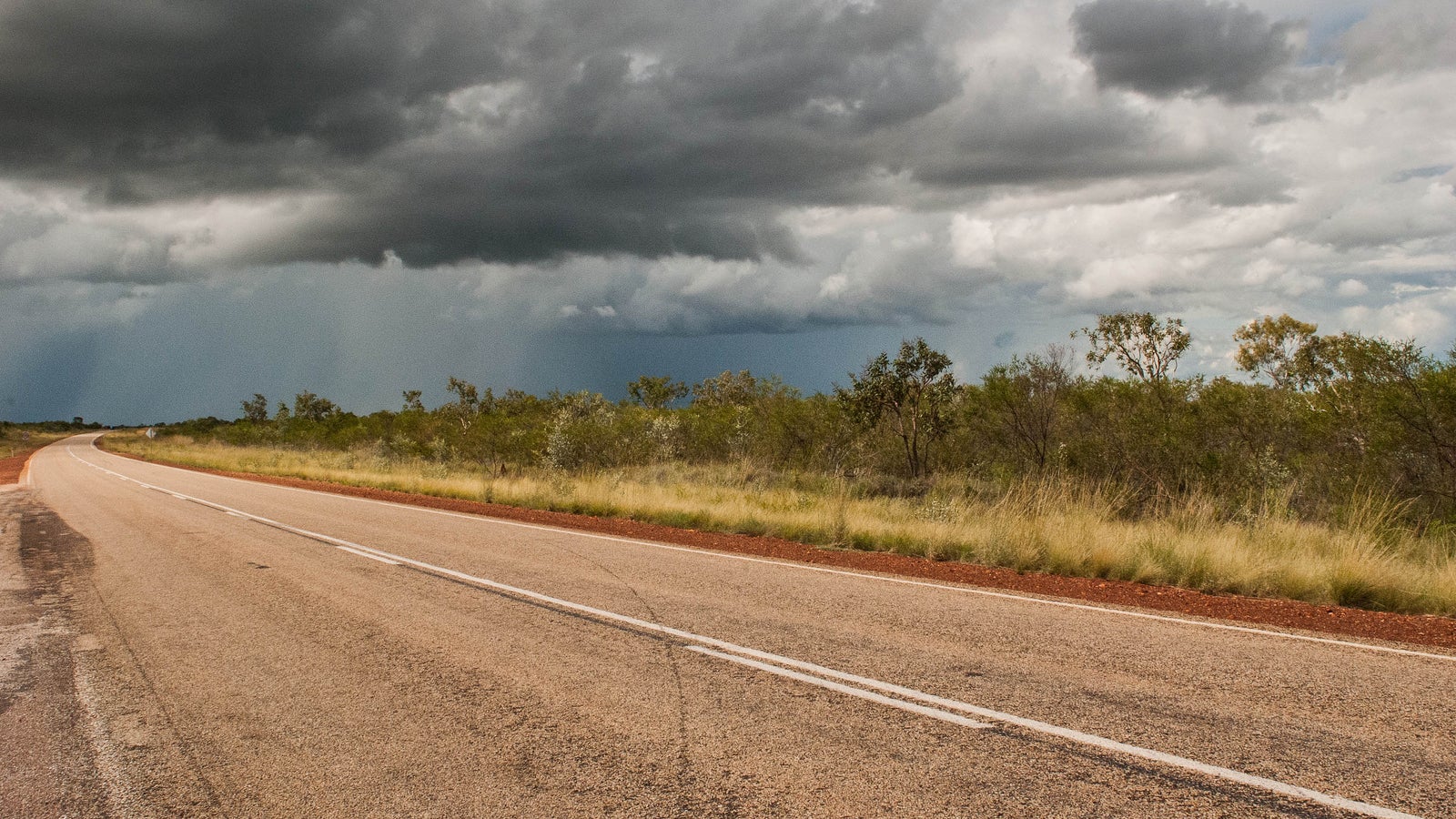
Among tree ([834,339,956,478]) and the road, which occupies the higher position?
tree ([834,339,956,478])

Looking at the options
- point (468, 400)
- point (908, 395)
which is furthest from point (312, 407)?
point (908, 395)

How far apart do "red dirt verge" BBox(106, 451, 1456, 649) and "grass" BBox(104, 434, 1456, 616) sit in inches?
12.6

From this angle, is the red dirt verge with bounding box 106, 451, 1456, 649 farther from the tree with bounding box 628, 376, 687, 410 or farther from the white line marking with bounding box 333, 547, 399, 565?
the tree with bounding box 628, 376, 687, 410

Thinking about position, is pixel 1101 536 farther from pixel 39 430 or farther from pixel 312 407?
pixel 39 430

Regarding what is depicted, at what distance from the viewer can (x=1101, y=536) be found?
33.9 ft

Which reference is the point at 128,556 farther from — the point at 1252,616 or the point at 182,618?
the point at 1252,616

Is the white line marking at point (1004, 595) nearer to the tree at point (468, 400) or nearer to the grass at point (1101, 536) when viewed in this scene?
the grass at point (1101, 536)

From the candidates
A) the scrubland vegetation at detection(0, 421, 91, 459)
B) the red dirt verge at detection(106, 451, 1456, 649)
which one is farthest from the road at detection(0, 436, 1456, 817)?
the scrubland vegetation at detection(0, 421, 91, 459)

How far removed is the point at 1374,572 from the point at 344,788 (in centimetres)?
931

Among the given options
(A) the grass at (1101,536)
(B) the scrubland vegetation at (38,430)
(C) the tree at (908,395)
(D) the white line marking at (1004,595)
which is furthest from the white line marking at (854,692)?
(B) the scrubland vegetation at (38,430)

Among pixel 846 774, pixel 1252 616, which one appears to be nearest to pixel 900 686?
pixel 846 774

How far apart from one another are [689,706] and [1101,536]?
23.7 ft

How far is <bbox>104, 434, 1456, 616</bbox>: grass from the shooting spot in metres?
8.41

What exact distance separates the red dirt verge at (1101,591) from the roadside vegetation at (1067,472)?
0.45m
